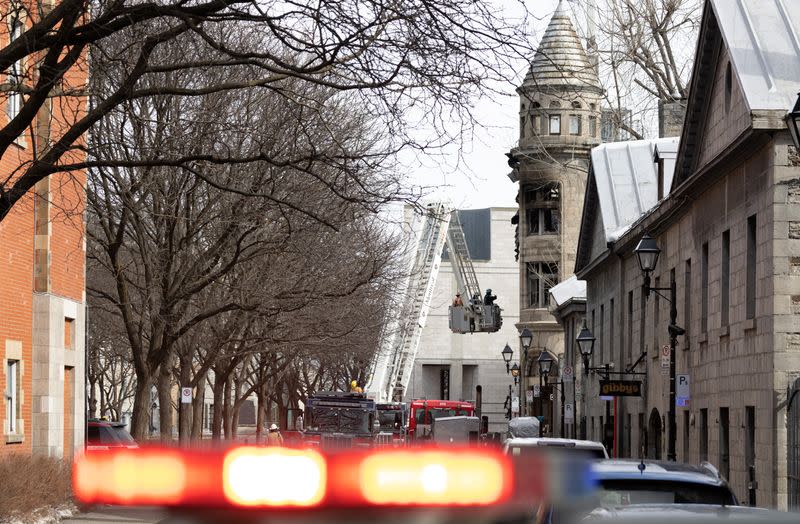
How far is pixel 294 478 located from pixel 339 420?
43.9 m

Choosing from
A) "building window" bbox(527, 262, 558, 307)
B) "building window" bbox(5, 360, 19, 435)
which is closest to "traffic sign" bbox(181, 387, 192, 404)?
"building window" bbox(5, 360, 19, 435)

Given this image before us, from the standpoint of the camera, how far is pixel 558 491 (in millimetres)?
2287

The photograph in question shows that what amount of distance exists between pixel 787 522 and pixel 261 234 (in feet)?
104

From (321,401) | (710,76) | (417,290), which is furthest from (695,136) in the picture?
(417,290)

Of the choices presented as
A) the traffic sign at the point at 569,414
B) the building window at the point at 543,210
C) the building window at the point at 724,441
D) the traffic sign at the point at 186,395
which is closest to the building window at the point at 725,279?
the building window at the point at 724,441

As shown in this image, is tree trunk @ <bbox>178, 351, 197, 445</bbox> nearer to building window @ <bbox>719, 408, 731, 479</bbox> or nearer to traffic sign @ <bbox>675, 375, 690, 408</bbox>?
building window @ <bbox>719, 408, 731, 479</bbox>

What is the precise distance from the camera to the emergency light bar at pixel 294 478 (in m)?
2.13

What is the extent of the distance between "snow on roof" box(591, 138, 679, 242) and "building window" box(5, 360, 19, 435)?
20416 millimetres

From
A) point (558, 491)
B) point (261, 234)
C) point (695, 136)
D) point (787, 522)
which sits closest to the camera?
point (558, 491)

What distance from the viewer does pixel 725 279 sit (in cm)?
2962

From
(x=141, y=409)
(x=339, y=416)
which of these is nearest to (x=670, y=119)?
(x=339, y=416)

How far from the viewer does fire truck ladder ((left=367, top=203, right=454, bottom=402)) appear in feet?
236

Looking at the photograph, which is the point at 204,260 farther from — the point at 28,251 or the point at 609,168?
the point at 609,168

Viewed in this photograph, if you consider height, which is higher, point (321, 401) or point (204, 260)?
point (204, 260)
